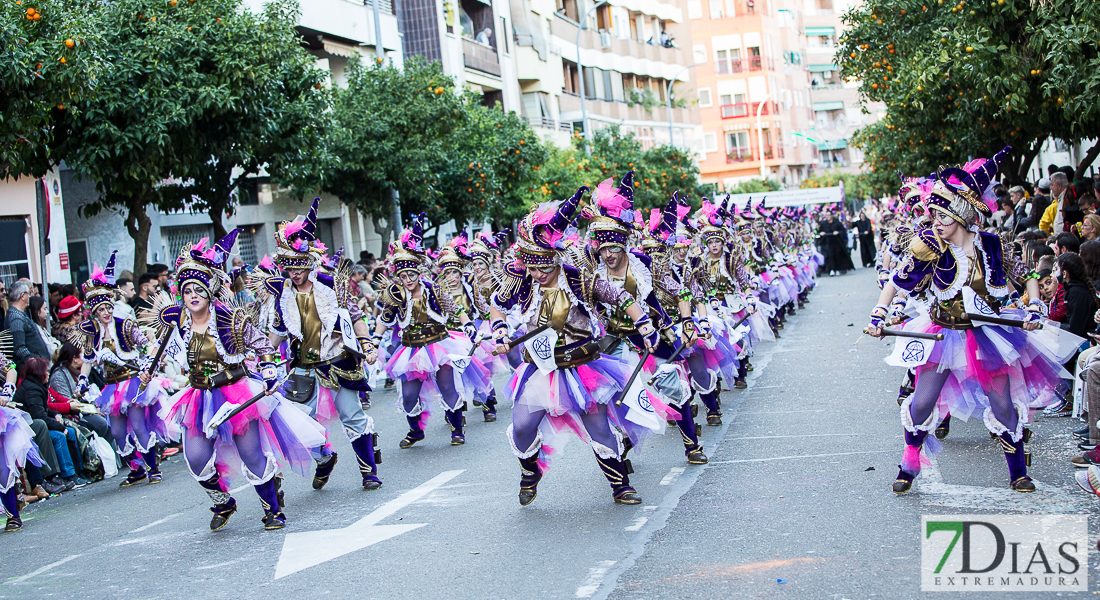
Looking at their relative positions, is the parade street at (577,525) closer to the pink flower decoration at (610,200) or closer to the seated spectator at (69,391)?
the seated spectator at (69,391)

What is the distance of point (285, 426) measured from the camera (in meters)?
8.85

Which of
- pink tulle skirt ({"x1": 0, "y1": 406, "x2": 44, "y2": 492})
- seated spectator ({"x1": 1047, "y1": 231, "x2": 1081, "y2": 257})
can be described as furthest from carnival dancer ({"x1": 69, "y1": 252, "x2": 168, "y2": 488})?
seated spectator ({"x1": 1047, "y1": 231, "x2": 1081, "y2": 257})

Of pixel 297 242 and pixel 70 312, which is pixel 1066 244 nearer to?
pixel 297 242

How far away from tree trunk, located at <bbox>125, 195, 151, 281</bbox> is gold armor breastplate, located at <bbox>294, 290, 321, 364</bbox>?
27.8ft

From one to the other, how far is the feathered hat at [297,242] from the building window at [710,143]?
75683mm

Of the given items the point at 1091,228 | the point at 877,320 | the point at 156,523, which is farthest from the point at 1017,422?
the point at 156,523

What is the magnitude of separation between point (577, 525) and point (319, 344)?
313 centimetres

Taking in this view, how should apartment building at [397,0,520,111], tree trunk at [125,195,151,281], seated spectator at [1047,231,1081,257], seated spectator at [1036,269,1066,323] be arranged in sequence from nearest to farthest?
seated spectator at [1036,269,1066,323], seated spectator at [1047,231,1081,257], tree trunk at [125,195,151,281], apartment building at [397,0,520,111]

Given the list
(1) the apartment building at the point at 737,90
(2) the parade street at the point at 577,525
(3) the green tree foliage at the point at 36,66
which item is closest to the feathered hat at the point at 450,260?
(2) the parade street at the point at 577,525

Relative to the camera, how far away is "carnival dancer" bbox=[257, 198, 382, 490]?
9727 millimetres

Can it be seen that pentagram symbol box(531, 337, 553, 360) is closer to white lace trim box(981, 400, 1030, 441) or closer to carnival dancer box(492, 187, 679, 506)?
carnival dancer box(492, 187, 679, 506)

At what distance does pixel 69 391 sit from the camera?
41.4ft

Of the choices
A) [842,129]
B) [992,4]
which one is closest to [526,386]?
[992,4]

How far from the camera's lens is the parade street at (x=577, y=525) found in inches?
253
